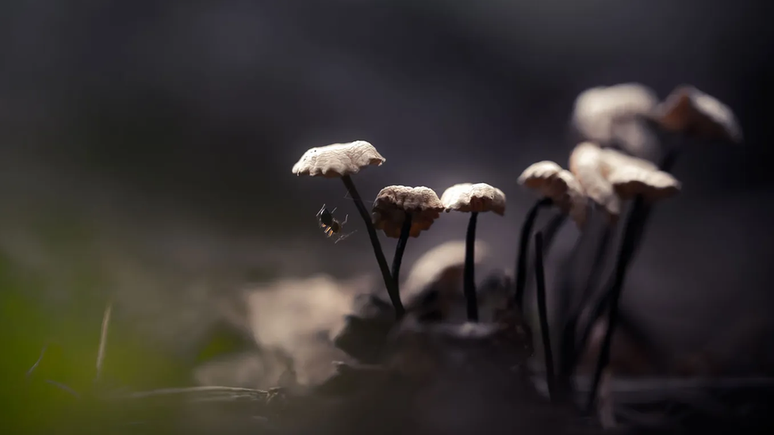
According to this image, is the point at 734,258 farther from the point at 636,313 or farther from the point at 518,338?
the point at 518,338

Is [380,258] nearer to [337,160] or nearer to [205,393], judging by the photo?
[337,160]

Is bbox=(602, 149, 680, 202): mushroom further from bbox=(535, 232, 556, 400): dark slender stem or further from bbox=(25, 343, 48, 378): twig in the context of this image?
bbox=(25, 343, 48, 378): twig

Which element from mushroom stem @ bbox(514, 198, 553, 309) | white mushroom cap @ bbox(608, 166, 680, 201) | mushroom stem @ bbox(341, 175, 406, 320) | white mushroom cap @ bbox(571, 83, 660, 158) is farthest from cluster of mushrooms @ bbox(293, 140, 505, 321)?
white mushroom cap @ bbox(571, 83, 660, 158)

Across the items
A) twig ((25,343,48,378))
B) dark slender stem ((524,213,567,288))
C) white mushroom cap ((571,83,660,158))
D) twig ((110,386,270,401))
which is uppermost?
white mushroom cap ((571,83,660,158))

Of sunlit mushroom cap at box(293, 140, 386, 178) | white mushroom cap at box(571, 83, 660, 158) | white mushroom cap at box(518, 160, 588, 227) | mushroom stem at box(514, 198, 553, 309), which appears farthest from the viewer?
white mushroom cap at box(571, 83, 660, 158)

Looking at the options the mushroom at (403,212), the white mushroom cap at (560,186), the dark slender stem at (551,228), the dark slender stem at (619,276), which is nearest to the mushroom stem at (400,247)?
the mushroom at (403,212)

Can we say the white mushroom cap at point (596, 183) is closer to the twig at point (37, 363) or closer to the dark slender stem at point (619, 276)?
the dark slender stem at point (619, 276)
